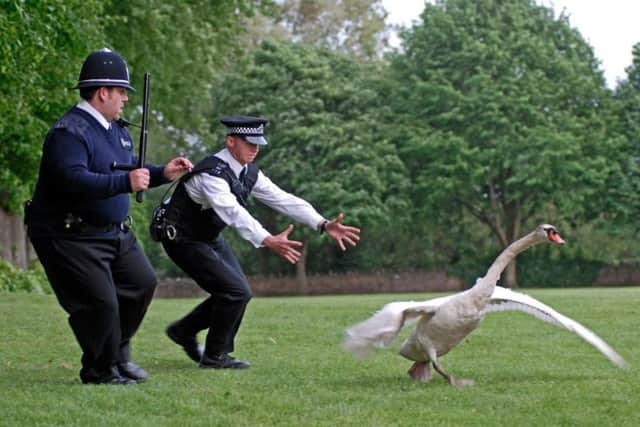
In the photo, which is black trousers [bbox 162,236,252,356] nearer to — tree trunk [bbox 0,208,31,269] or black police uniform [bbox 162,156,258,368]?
black police uniform [bbox 162,156,258,368]

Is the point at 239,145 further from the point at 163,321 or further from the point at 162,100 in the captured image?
the point at 162,100

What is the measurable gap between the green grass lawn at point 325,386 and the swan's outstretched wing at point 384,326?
0.34m

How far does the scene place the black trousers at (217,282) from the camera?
395 inches

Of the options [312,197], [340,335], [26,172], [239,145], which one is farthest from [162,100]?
[239,145]

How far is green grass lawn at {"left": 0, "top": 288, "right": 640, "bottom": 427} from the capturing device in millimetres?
7453

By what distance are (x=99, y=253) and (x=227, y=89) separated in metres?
50.4

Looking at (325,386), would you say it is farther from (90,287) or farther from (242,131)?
(242,131)

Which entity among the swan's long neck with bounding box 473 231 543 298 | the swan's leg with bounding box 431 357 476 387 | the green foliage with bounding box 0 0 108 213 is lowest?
the swan's leg with bounding box 431 357 476 387

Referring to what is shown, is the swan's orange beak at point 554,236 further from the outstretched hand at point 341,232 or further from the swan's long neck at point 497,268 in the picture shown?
the outstretched hand at point 341,232

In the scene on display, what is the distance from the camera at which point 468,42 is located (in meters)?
Answer: 56.4

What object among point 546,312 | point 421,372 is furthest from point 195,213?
point 546,312

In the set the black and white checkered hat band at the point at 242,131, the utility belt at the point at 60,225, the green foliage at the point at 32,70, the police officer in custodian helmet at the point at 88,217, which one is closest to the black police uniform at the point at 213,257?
the black and white checkered hat band at the point at 242,131

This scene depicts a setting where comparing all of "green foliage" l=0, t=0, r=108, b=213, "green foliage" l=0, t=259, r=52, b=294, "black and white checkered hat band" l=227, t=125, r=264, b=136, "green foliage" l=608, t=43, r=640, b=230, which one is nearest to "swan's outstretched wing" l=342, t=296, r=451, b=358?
"black and white checkered hat band" l=227, t=125, r=264, b=136

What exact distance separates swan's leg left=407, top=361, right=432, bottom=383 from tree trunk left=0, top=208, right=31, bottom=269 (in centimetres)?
2305
